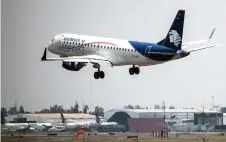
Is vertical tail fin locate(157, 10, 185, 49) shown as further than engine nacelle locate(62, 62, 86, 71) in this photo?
No

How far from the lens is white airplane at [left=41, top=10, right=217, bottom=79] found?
133500mm

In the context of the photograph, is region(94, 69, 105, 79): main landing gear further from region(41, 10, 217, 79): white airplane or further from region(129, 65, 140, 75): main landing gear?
region(129, 65, 140, 75): main landing gear

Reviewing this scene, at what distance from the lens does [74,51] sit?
485ft

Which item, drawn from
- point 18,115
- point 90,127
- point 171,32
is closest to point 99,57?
point 171,32

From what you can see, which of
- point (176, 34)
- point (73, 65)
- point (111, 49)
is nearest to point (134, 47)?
point (111, 49)

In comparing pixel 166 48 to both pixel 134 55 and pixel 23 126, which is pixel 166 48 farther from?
pixel 23 126

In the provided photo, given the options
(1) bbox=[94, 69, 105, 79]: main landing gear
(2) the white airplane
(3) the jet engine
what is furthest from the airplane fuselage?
(1) bbox=[94, 69, 105, 79]: main landing gear

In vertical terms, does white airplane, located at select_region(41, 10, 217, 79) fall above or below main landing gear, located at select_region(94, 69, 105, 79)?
above

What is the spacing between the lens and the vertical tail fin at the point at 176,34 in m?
133

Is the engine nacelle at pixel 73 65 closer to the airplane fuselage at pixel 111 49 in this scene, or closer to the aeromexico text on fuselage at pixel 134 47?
the airplane fuselage at pixel 111 49

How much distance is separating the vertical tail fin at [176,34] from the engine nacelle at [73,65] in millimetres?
13240

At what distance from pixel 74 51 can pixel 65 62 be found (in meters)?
7.20

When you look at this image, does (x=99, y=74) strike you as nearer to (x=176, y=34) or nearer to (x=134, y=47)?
(x=134, y=47)

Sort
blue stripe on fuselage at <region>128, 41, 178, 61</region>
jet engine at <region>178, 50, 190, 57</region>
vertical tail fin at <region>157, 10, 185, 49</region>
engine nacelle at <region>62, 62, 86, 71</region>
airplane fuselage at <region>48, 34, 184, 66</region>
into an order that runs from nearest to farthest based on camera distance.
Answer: jet engine at <region>178, 50, 190, 57</region> < blue stripe on fuselage at <region>128, 41, 178, 61</region> < vertical tail fin at <region>157, 10, 185, 49</region> < airplane fuselage at <region>48, 34, 184, 66</region> < engine nacelle at <region>62, 62, 86, 71</region>
